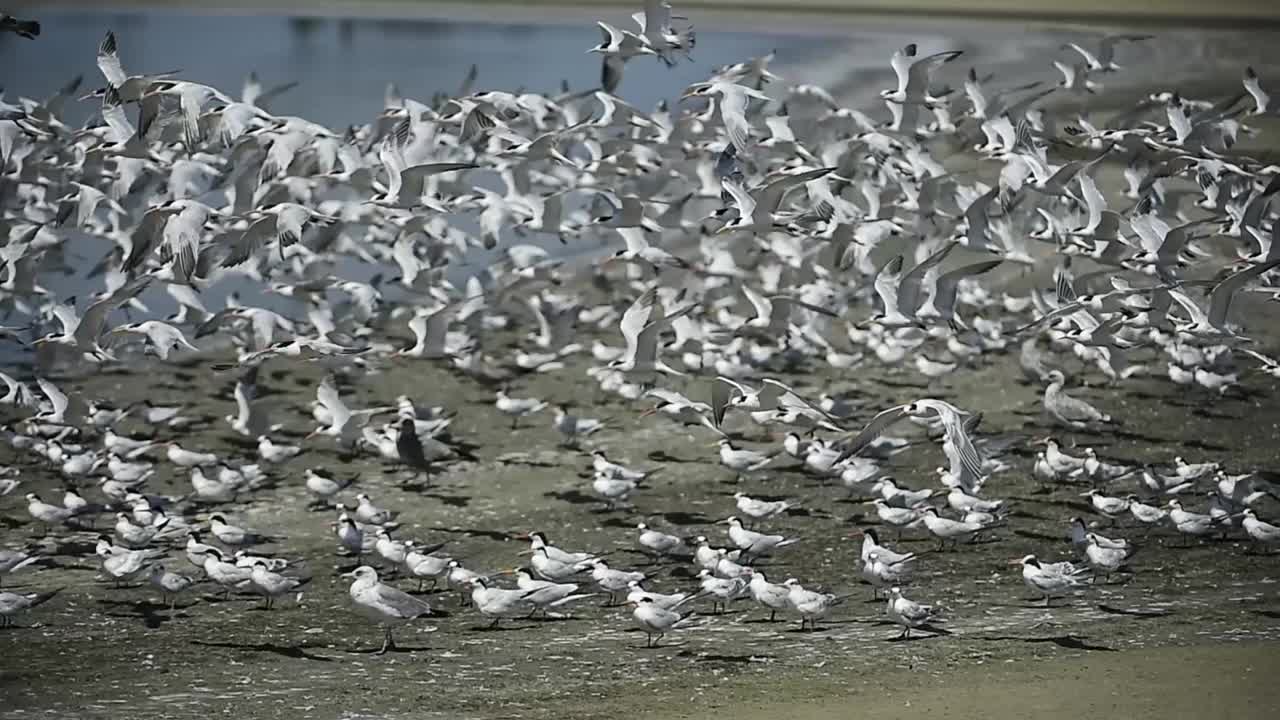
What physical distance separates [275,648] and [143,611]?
125 centimetres

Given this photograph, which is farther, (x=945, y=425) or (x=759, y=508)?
(x=759, y=508)

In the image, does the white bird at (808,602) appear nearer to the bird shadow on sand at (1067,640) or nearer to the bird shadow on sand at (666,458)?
the bird shadow on sand at (1067,640)

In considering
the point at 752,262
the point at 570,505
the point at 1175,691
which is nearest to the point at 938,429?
the point at 570,505

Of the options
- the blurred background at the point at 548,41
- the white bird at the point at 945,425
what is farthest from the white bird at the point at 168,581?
the blurred background at the point at 548,41

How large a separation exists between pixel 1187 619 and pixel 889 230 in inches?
223

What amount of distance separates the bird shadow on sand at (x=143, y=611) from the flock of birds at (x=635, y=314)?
0.19 m

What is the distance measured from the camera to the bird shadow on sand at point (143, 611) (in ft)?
38.1

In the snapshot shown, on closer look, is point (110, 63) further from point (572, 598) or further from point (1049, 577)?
point (1049, 577)

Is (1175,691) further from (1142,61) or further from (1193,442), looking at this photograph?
(1142,61)

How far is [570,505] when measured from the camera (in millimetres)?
13953

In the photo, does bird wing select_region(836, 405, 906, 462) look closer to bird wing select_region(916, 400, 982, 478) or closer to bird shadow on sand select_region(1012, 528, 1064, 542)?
bird wing select_region(916, 400, 982, 478)

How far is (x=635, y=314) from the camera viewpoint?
565 inches

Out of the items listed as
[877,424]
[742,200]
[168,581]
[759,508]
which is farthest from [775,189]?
[168,581]

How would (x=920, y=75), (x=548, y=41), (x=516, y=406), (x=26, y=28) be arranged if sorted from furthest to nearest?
(x=548, y=41) → (x=920, y=75) → (x=516, y=406) → (x=26, y=28)
